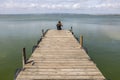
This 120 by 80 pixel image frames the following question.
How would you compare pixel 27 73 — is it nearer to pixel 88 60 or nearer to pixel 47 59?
pixel 47 59

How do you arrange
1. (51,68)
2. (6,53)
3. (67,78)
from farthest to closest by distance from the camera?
1. (6,53)
2. (51,68)
3. (67,78)

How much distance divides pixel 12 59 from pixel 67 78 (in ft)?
37.1

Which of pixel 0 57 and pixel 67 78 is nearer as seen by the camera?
pixel 67 78

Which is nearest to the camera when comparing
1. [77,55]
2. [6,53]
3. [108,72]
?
[77,55]

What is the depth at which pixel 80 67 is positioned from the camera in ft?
35.9

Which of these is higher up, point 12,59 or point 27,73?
point 27,73

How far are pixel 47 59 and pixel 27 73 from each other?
281 cm

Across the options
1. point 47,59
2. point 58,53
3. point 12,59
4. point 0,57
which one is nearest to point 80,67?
point 47,59

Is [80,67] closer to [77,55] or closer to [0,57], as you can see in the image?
[77,55]

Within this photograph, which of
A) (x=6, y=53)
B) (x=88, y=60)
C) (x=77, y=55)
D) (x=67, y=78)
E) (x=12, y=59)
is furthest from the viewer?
(x=6, y=53)

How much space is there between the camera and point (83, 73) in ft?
32.8

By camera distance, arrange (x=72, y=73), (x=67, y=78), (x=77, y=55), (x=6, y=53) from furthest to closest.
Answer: (x=6, y=53) < (x=77, y=55) < (x=72, y=73) < (x=67, y=78)

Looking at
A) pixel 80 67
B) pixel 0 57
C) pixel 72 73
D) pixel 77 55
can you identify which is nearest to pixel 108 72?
pixel 77 55

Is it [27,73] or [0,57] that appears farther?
[0,57]
